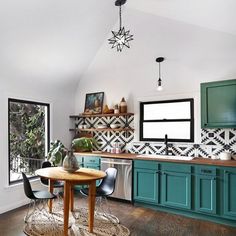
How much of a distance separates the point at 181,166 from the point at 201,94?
1236mm

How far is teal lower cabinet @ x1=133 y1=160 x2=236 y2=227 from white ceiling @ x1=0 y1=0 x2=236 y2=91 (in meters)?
2.28

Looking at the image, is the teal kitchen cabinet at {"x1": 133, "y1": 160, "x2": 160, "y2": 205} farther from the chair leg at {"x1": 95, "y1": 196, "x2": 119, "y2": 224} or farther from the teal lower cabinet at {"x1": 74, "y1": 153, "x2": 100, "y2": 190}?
the teal lower cabinet at {"x1": 74, "y1": 153, "x2": 100, "y2": 190}

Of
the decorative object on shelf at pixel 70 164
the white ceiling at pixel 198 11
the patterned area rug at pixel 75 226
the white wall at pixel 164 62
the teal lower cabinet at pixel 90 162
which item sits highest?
the white ceiling at pixel 198 11

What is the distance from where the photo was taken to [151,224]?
10.7 ft

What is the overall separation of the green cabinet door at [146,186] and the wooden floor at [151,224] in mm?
199

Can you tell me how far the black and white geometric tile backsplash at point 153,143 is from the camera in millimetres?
3746

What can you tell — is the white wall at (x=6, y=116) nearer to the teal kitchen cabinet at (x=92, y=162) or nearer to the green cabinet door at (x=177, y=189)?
the teal kitchen cabinet at (x=92, y=162)

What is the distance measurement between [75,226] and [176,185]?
5.57 feet

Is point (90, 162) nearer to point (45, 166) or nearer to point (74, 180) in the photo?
point (45, 166)

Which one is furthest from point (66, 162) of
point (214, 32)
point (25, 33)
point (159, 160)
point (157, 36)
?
point (214, 32)

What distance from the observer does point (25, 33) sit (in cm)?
336

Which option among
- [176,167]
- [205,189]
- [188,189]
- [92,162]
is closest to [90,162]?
[92,162]

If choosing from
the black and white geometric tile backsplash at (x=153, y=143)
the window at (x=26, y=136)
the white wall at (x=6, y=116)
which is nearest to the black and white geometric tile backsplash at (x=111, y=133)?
the black and white geometric tile backsplash at (x=153, y=143)

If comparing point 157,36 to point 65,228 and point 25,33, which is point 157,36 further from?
point 65,228
